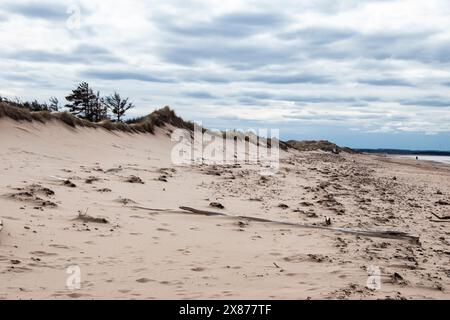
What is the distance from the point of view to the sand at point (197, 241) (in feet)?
14.7

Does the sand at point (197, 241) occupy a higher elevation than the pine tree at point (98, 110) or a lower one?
lower

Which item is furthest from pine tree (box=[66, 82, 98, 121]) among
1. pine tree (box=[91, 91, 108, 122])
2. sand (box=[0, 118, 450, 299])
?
sand (box=[0, 118, 450, 299])

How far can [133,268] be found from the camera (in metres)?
4.97

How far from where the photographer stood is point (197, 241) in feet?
20.6

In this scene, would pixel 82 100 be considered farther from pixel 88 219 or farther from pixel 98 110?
pixel 88 219

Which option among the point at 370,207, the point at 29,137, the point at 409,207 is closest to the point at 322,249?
the point at 370,207

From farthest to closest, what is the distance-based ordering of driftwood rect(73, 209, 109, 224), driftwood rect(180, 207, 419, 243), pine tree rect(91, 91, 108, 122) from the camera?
pine tree rect(91, 91, 108, 122), driftwood rect(180, 207, 419, 243), driftwood rect(73, 209, 109, 224)

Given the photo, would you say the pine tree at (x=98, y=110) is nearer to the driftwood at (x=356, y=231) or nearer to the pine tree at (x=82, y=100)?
the pine tree at (x=82, y=100)

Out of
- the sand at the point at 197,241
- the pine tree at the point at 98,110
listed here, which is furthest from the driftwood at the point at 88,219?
the pine tree at the point at 98,110

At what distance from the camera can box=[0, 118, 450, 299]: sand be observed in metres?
4.48

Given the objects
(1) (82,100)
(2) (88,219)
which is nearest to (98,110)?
(1) (82,100)

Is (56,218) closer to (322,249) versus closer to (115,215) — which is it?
(115,215)

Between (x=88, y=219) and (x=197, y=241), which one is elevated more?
(x=88, y=219)

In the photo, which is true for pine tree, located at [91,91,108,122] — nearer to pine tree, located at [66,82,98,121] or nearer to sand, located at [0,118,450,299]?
pine tree, located at [66,82,98,121]
